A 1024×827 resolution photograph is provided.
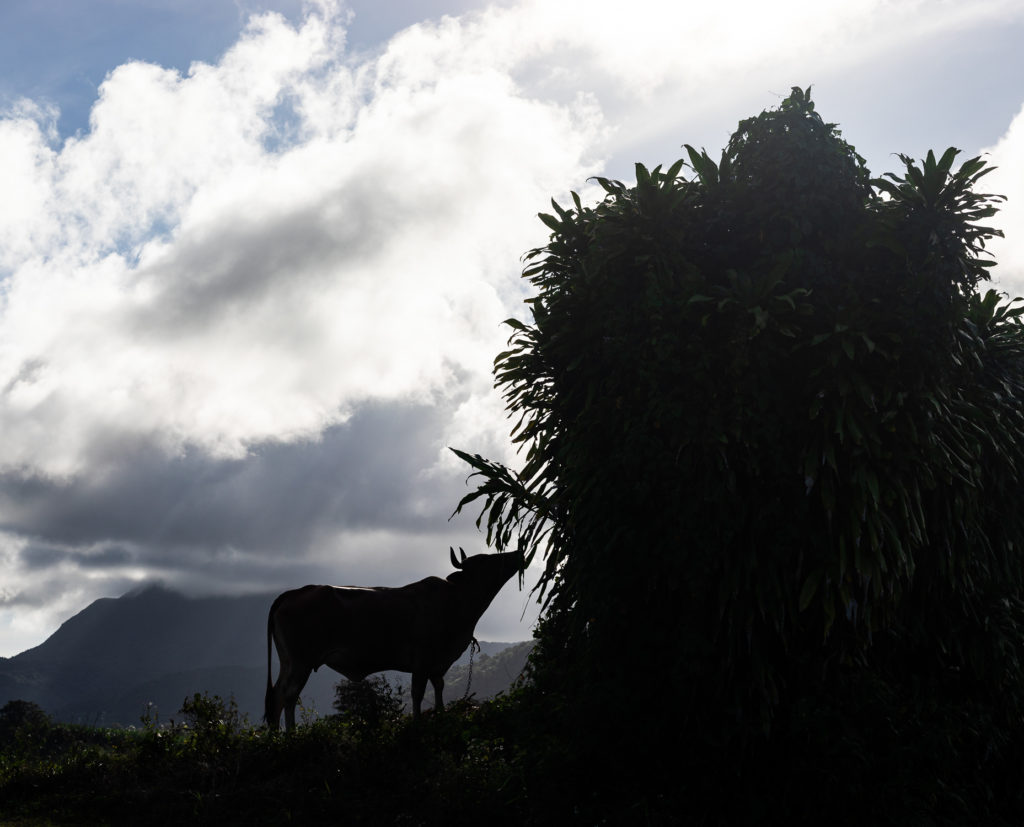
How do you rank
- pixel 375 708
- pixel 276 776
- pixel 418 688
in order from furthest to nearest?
pixel 418 688 < pixel 375 708 < pixel 276 776

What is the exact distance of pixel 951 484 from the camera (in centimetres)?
948

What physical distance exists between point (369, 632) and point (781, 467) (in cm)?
649

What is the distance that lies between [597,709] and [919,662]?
4270mm

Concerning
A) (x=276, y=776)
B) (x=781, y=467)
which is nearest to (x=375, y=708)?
(x=276, y=776)

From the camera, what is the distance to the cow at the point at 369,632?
11.9 metres

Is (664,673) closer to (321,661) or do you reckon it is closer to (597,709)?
(597,709)

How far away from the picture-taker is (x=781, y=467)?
852cm

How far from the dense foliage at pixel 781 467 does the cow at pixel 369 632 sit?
8.86ft

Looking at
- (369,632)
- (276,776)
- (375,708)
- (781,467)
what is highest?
(781,467)

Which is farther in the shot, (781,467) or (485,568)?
(485,568)

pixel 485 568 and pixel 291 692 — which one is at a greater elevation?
pixel 485 568

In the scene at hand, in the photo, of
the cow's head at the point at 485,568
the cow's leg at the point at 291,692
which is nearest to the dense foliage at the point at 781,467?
the cow's head at the point at 485,568

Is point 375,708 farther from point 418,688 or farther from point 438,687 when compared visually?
point 438,687

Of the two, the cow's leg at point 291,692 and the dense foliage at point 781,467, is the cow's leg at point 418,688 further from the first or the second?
the dense foliage at point 781,467
